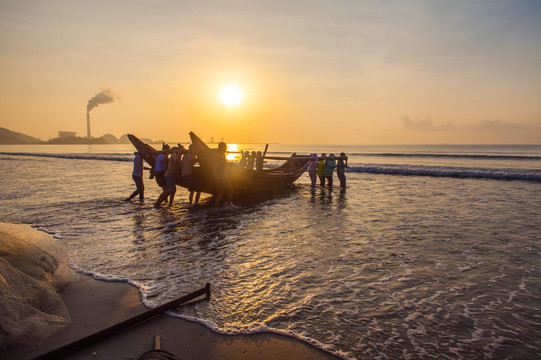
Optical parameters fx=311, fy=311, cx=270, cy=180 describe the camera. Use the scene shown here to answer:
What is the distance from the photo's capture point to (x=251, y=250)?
23.2 ft

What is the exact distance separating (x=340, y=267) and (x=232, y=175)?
28.1ft

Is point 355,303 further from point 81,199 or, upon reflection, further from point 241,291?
point 81,199

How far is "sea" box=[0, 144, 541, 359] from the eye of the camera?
3877 millimetres

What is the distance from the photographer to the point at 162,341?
3.56 metres

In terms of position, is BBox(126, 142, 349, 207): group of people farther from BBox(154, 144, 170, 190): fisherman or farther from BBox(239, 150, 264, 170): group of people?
BBox(239, 150, 264, 170): group of people

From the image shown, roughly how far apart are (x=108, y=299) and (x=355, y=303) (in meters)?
3.66

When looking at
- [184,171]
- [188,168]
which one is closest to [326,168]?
[188,168]

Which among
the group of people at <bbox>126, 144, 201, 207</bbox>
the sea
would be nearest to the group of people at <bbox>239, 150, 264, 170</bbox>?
the group of people at <bbox>126, 144, 201, 207</bbox>

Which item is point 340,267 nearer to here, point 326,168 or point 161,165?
point 161,165

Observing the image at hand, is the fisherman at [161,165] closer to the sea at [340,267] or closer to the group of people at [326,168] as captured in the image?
the sea at [340,267]

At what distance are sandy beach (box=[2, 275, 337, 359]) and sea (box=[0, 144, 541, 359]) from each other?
186mm

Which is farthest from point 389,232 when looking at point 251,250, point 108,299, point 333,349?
point 108,299

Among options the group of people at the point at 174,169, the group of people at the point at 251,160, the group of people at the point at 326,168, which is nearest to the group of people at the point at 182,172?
the group of people at the point at 174,169

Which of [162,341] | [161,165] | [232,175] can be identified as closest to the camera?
[162,341]
